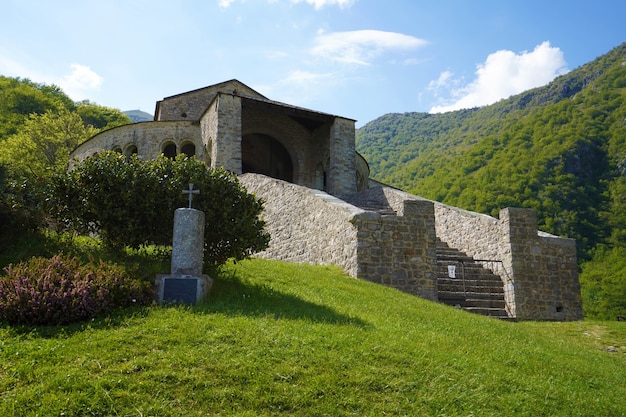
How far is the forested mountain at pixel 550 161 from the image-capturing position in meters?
32.2

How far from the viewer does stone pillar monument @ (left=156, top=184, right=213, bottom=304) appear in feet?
23.8

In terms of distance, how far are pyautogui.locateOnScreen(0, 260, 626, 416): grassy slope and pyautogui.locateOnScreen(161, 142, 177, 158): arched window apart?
18.6m

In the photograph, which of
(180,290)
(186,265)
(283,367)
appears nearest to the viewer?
(283,367)

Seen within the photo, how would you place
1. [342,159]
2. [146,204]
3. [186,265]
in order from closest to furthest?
[186,265]
[146,204]
[342,159]

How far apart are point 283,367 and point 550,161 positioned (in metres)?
36.3

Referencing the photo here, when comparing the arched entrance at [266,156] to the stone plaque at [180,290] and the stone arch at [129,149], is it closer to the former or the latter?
the stone arch at [129,149]

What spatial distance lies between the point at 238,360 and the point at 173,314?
5.10 ft

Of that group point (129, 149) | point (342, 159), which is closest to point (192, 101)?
point (129, 149)

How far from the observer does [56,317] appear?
6.20m

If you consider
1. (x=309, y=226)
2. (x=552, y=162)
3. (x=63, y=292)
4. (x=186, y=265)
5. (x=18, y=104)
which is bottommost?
(x=63, y=292)

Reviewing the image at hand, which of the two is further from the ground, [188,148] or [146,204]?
[188,148]

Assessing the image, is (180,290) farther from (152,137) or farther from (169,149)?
(169,149)

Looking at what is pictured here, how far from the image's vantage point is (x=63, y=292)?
252 inches

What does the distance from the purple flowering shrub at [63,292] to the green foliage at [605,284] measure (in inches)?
712
